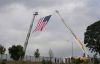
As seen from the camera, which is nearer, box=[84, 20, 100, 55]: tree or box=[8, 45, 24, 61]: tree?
box=[8, 45, 24, 61]: tree

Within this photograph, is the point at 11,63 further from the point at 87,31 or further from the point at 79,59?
the point at 87,31

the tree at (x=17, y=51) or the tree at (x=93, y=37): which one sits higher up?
the tree at (x=93, y=37)

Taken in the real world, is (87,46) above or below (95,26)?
below

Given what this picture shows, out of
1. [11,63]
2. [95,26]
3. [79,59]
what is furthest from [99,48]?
[11,63]

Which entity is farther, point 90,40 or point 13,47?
point 90,40

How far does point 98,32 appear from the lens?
11906 cm

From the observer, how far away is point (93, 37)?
4685 inches

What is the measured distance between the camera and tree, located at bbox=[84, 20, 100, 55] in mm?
116438

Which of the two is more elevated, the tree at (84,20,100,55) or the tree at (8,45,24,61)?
the tree at (84,20,100,55)

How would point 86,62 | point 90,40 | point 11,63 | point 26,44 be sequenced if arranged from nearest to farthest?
1. point 11,63
2. point 86,62
3. point 26,44
4. point 90,40

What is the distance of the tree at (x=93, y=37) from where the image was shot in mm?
116438

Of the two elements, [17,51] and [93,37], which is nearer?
[17,51]

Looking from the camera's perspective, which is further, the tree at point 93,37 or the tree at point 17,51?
the tree at point 93,37

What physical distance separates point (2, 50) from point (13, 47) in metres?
3.70
